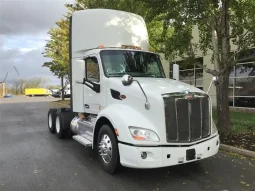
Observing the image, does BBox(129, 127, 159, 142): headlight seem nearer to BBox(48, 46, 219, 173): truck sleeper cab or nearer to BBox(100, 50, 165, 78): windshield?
BBox(48, 46, 219, 173): truck sleeper cab

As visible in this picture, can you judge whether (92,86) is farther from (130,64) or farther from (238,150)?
(238,150)

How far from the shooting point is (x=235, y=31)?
9383mm

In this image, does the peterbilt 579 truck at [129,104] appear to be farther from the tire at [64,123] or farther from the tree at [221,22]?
the tree at [221,22]

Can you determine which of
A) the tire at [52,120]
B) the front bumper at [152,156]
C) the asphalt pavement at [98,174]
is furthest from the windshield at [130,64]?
the tire at [52,120]

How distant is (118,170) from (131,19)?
14.4 feet

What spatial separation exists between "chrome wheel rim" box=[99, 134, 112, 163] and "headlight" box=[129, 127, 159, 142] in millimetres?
753

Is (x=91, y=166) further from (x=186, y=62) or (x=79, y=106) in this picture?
(x=186, y=62)

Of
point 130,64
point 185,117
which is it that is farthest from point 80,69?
point 185,117

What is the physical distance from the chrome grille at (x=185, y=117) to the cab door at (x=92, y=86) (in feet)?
6.58

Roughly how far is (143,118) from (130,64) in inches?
75.3

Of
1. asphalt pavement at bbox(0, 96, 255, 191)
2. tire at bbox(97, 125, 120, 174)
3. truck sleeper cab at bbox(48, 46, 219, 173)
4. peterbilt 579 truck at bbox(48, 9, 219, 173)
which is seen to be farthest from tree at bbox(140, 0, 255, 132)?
tire at bbox(97, 125, 120, 174)


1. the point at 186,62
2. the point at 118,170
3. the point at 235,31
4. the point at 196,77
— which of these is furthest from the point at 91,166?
the point at 196,77

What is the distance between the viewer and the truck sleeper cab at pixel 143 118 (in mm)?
4863

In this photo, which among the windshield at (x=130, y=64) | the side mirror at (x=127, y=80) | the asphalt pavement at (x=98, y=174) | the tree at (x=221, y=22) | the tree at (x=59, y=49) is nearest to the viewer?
the asphalt pavement at (x=98, y=174)
